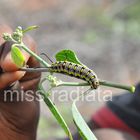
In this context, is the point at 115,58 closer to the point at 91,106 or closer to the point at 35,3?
the point at 91,106

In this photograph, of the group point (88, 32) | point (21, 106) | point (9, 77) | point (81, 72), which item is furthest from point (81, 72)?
point (88, 32)

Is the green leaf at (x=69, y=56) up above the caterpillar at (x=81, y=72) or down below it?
above

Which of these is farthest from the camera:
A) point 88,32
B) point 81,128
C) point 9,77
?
point 88,32

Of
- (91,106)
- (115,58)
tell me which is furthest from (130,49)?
(91,106)

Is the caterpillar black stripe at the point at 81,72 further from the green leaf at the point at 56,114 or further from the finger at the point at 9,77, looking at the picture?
the finger at the point at 9,77

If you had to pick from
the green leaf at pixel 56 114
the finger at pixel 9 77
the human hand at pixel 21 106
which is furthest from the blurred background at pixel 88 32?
the green leaf at pixel 56 114

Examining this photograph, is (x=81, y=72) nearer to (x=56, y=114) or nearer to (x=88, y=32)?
(x=56, y=114)
